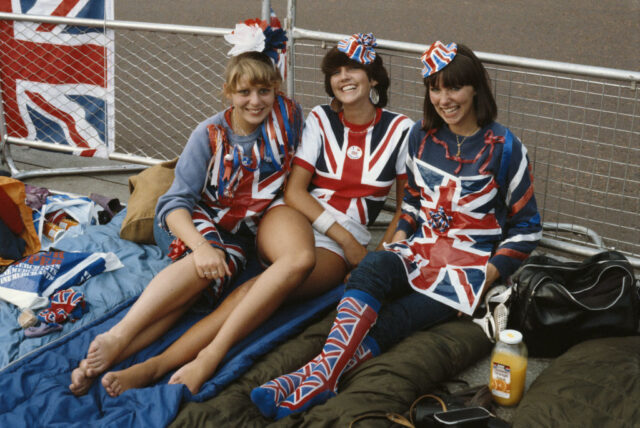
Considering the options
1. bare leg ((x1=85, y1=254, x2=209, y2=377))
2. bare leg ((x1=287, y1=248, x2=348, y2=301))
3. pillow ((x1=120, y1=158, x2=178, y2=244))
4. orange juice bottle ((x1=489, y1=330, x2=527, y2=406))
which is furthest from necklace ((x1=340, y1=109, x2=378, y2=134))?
orange juice bottle ((x1=489, y1=330, x2=527, y2=406))

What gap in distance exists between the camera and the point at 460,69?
3318 millimetres

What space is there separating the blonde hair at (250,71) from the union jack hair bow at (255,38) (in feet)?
0.11

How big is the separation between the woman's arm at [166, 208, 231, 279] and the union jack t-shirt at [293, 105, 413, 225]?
693 mm

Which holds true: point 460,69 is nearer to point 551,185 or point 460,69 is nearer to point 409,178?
point 409,178

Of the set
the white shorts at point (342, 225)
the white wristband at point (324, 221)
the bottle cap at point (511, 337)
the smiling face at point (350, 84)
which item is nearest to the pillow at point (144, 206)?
the white shorts at point (342, 225)

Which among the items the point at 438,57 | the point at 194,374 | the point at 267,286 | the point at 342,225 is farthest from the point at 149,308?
the point at 438,57

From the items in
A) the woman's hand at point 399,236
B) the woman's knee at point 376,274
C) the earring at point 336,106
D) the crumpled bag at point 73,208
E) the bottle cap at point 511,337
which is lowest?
the bottle cap at point 511,337

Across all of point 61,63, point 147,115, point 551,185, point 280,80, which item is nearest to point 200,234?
point 280,80

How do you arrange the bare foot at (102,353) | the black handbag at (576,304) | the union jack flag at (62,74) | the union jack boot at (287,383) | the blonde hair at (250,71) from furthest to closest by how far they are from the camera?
the union jack flag at (62,74) → the blonde hair at (250,71) → the black handbag at (576,304) → the bare foot at (102,353) → the union jack boot at (287,383)

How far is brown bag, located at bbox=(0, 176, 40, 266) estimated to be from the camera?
4273mm

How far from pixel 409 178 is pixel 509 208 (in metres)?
0.53

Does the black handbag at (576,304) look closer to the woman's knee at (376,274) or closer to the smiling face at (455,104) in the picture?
the woman's knee at (376,274)

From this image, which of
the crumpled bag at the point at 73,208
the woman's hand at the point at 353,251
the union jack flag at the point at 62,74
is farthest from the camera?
the union jack flag at the point at 62,74

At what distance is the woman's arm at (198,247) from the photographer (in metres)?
3.35
